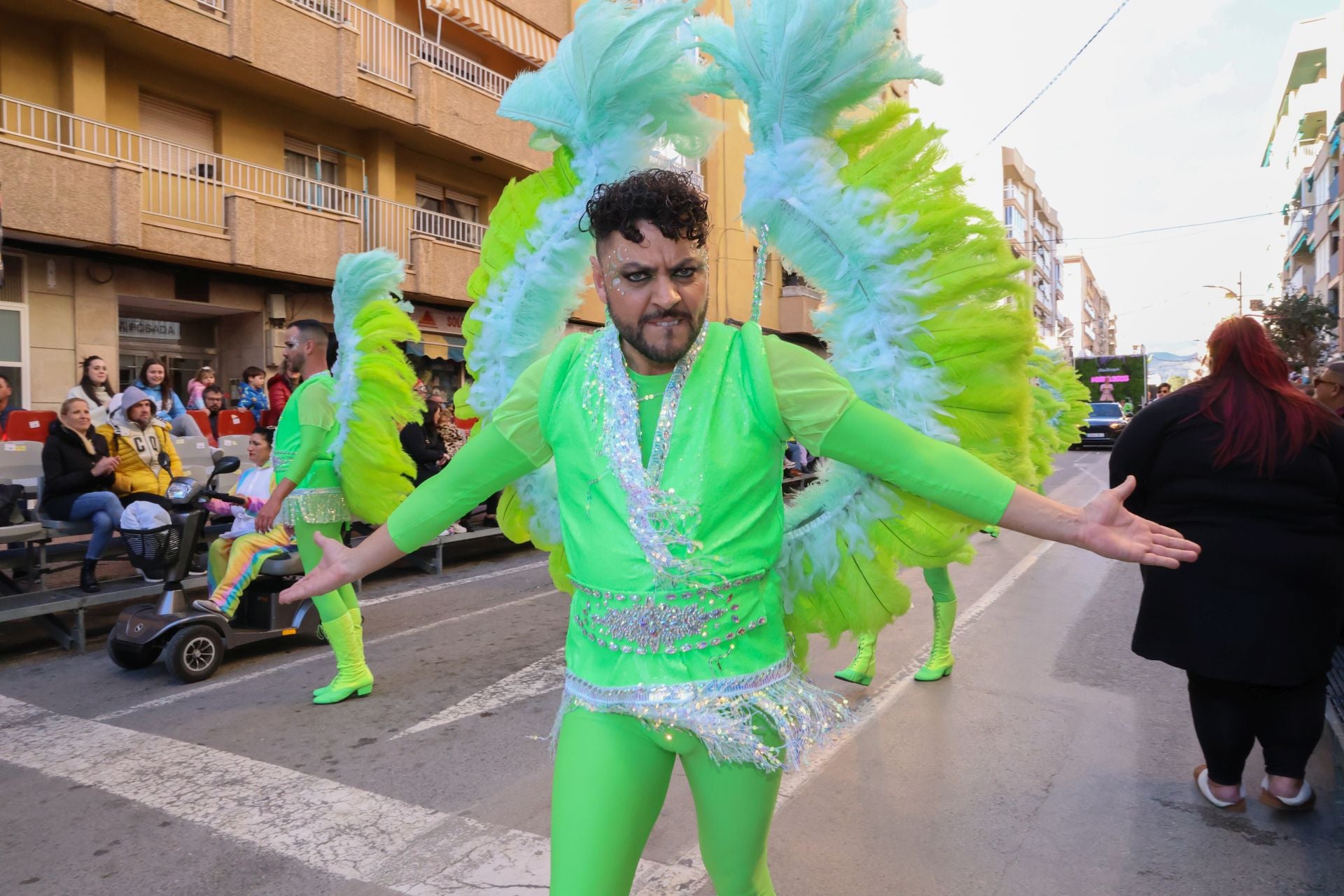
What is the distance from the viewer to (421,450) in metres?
9.84

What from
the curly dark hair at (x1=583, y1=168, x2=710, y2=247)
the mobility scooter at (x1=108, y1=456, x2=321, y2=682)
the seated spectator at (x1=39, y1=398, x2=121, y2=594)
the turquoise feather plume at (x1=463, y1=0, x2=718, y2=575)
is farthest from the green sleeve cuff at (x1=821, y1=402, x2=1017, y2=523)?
the seated spectator at (x1=39, y1=398, x2=121, y2=594)

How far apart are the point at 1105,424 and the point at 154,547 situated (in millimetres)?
29958

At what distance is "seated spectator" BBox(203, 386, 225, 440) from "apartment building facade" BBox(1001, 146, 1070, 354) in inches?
1902

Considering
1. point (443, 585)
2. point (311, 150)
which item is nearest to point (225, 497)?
point (443, 585)

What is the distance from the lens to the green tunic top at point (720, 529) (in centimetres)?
192

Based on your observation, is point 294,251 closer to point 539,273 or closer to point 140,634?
point 140,634

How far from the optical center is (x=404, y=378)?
5273 mm

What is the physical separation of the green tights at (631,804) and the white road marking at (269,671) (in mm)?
4274

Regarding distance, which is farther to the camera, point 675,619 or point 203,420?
point 203,420

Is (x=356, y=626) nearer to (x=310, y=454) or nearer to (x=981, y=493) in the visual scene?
(x=310, y=454)

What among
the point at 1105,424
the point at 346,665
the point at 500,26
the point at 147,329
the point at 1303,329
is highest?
the point at 500,26

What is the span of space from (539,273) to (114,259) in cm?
1284

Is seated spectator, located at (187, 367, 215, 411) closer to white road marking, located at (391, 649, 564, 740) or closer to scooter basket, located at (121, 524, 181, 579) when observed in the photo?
scooter basket, located at (121, 524, 181, 579)

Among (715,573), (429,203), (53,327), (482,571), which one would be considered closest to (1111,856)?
(715,573)
